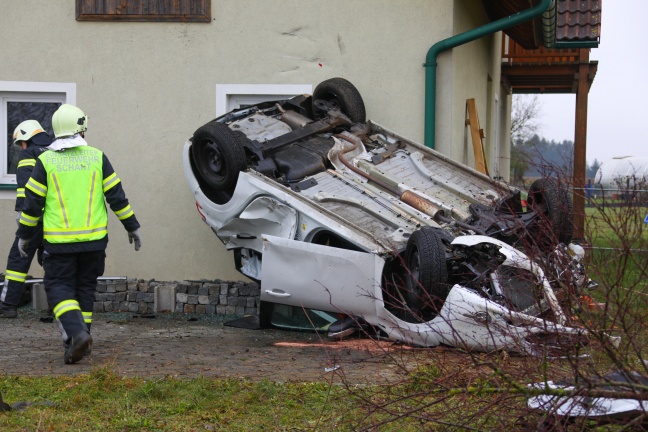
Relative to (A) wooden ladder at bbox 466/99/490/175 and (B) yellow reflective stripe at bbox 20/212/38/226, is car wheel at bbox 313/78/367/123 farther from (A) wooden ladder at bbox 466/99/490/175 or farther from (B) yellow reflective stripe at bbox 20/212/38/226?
(B) yellow reflective stripe at bbox 20/212/38/226

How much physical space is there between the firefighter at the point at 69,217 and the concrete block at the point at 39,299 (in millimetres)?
2567

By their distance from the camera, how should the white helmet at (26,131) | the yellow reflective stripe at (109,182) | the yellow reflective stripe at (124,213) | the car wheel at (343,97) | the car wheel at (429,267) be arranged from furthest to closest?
the car wheel at (343,97) → the white helmet at (26,131) → the yellow reflective stripe at (124,213) → the yellow reflective stripe at (109,182) → the car wheel at (429,267)

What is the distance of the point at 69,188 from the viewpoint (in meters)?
7.00

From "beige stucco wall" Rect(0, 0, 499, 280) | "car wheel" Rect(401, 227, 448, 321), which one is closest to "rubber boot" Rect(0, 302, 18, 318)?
"beige stucco wall" Rect(0, 0, 499, 280)

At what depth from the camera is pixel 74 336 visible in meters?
6.77

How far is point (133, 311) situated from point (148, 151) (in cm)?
167

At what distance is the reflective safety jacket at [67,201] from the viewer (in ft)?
22.8

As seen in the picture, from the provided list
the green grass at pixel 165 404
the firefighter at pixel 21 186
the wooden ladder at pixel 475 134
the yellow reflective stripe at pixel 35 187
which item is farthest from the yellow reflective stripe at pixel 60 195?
the wooden ladder at pixel 475 134

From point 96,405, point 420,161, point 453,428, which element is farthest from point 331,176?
point 453,428

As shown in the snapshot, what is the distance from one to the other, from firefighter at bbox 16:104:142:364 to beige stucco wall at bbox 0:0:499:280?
2.80m

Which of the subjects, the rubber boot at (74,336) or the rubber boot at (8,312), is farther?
the rubber boot at (8,312)

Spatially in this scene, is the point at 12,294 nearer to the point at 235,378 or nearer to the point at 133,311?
the point at 133,311

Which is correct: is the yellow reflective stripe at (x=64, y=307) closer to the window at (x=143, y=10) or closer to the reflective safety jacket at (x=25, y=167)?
the reflective safety jacket at (x=25, y=167)

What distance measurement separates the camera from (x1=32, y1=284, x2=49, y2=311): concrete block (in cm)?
962
